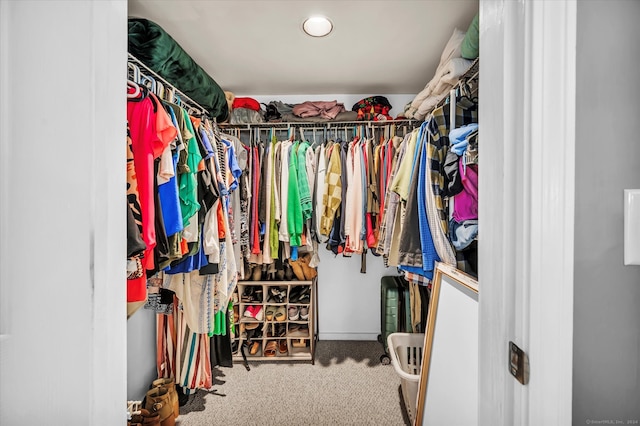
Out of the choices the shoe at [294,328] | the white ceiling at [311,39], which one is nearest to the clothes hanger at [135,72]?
the white ceiling at [311,39]

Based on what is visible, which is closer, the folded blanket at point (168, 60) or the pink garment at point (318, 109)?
the folded blanket at point (168, 60)

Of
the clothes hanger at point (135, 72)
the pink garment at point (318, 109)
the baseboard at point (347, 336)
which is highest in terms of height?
the pink garment at point (318, 109)

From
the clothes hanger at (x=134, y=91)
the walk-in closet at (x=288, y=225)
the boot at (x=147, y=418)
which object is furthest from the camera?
the boot at (x=147, y=418)

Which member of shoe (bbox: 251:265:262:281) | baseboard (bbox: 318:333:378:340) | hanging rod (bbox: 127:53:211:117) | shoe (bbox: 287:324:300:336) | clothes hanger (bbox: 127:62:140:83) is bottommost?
baseboard (bbox: 318:333:378:340)

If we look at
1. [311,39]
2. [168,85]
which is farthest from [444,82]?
[168,85]

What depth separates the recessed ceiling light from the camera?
1.62 meters

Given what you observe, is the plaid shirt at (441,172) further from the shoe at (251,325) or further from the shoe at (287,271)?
the shoe at (251,325)

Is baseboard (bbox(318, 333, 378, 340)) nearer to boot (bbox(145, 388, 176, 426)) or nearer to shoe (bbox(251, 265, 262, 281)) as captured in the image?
shoe (bbox(251, 265, 262, 281))

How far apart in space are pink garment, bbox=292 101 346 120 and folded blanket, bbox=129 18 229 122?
0.70 meters

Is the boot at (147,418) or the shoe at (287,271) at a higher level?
the shoe at (287,271)
